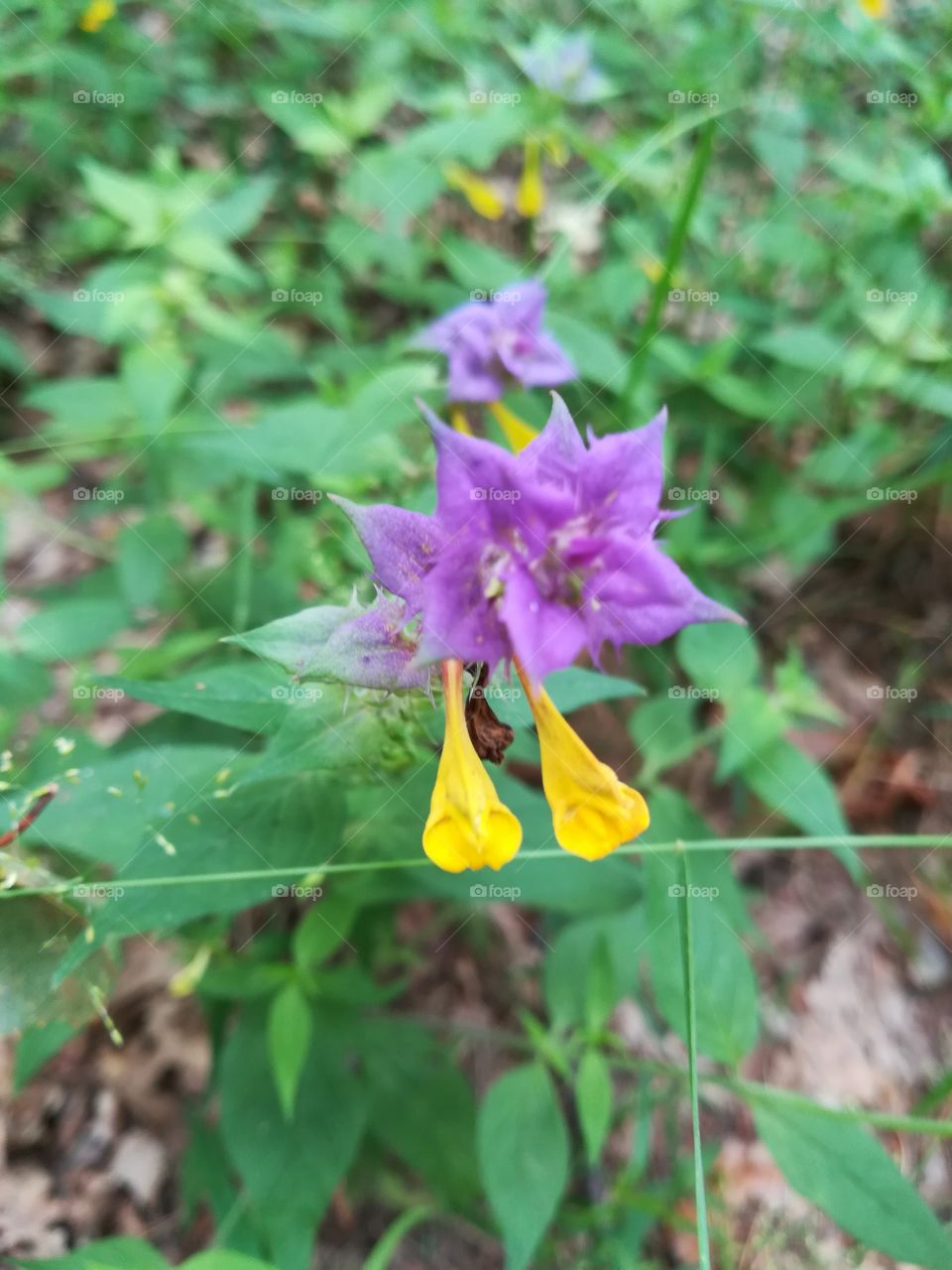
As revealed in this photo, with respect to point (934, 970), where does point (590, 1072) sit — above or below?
above

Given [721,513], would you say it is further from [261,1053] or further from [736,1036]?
[261,1053]

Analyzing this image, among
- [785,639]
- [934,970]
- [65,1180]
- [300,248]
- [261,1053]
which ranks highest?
[300,248]

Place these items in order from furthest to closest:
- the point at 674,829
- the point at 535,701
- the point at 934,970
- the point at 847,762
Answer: the point at 847,762, the point at 934,970, the point at 674,829, the point at 535,701

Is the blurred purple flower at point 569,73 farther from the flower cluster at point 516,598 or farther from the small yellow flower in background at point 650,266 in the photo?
the flower cluster at point 516,598

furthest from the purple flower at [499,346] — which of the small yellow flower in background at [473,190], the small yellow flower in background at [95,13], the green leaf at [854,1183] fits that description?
the small yellow flower in background at [95,13]

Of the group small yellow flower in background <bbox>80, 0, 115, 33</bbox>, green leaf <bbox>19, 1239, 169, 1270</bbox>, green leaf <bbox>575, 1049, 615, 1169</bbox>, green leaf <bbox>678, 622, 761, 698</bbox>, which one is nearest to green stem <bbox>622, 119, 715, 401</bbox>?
green leaf <bbox>678, 622, 761, 698</bbox>

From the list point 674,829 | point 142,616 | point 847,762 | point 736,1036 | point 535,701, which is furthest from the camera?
→ point 847,762

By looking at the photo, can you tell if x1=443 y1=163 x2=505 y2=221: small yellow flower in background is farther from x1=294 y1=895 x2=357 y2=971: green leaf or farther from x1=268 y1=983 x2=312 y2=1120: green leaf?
x1=268 y1=983 x2=312 y2=1120: green leaf

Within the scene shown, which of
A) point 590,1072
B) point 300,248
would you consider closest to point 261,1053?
point 590,1072
